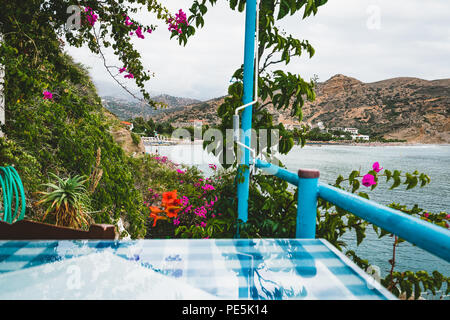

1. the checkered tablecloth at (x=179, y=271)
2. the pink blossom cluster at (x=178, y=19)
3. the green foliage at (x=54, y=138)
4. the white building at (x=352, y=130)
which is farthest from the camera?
the white building at (x=352, y=130)

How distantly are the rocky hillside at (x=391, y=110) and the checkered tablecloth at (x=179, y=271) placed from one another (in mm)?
20127

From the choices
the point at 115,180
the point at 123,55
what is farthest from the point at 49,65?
the point at 115,180

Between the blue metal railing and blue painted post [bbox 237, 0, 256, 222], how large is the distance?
264 millimetres

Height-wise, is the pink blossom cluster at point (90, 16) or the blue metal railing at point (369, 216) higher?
the pink blossom cluster at point (90, 16)

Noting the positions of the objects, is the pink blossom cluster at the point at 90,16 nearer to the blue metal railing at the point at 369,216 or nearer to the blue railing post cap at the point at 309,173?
the blue metal railing at the point at 369,216

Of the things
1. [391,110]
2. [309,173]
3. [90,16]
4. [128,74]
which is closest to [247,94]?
[309,173]

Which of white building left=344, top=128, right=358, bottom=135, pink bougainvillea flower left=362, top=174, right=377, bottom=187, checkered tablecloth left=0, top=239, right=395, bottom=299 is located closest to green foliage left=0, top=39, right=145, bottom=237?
checkered tablecloth left=0, top=239, right=395, bottom=299

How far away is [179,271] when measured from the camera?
2.93 feet

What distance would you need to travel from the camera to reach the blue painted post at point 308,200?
4.22 ft

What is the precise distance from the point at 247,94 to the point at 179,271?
1.26 m

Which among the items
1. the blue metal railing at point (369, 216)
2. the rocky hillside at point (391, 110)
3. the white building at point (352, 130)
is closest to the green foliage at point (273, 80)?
the blue metal railing at point (369, 216)

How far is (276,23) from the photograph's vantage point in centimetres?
196

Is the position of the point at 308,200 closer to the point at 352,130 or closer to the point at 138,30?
the point at 138,30

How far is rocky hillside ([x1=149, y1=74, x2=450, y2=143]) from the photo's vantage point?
21.2 m
